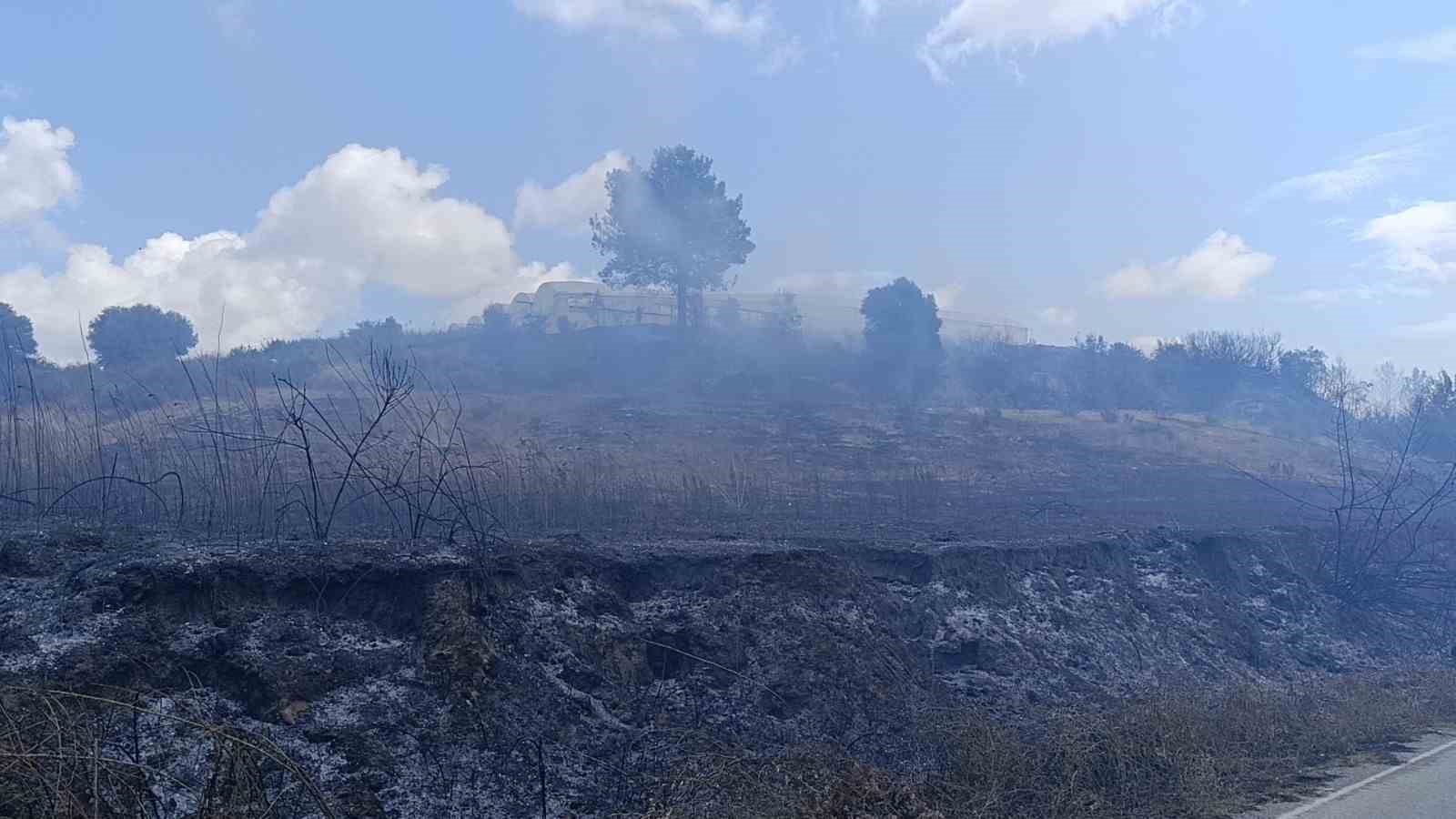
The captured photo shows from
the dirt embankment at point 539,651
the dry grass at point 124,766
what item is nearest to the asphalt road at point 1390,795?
the dirt embankment at point 539,651

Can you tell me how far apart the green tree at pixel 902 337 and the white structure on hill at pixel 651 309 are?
5808mm

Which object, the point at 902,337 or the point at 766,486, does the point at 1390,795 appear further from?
the point at 902,337

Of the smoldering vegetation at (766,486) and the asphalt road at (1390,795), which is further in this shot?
the asphalt road at (1390,795)

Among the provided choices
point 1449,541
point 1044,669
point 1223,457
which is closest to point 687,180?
point 1223,457

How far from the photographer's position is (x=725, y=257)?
54594mm

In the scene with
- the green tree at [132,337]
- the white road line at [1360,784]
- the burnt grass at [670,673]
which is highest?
the green tree at [132,337]

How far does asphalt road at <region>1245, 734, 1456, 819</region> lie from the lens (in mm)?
8656

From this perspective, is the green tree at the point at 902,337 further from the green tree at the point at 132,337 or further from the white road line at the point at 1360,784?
the white road line at the point at 1360,784

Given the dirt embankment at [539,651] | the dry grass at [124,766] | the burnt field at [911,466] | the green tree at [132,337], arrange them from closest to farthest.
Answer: the dry grass at [124,766] → the dirt embankment at [539,651] → the burnt field at [911,466] → the green tree at [132,337]

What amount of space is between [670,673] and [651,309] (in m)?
48.2

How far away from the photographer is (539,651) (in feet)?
34.0

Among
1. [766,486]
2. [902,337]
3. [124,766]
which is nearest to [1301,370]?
[902,337]

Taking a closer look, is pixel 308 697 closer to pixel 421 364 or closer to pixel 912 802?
pixel 912 802

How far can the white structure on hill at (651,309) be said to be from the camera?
5700 centimetres
